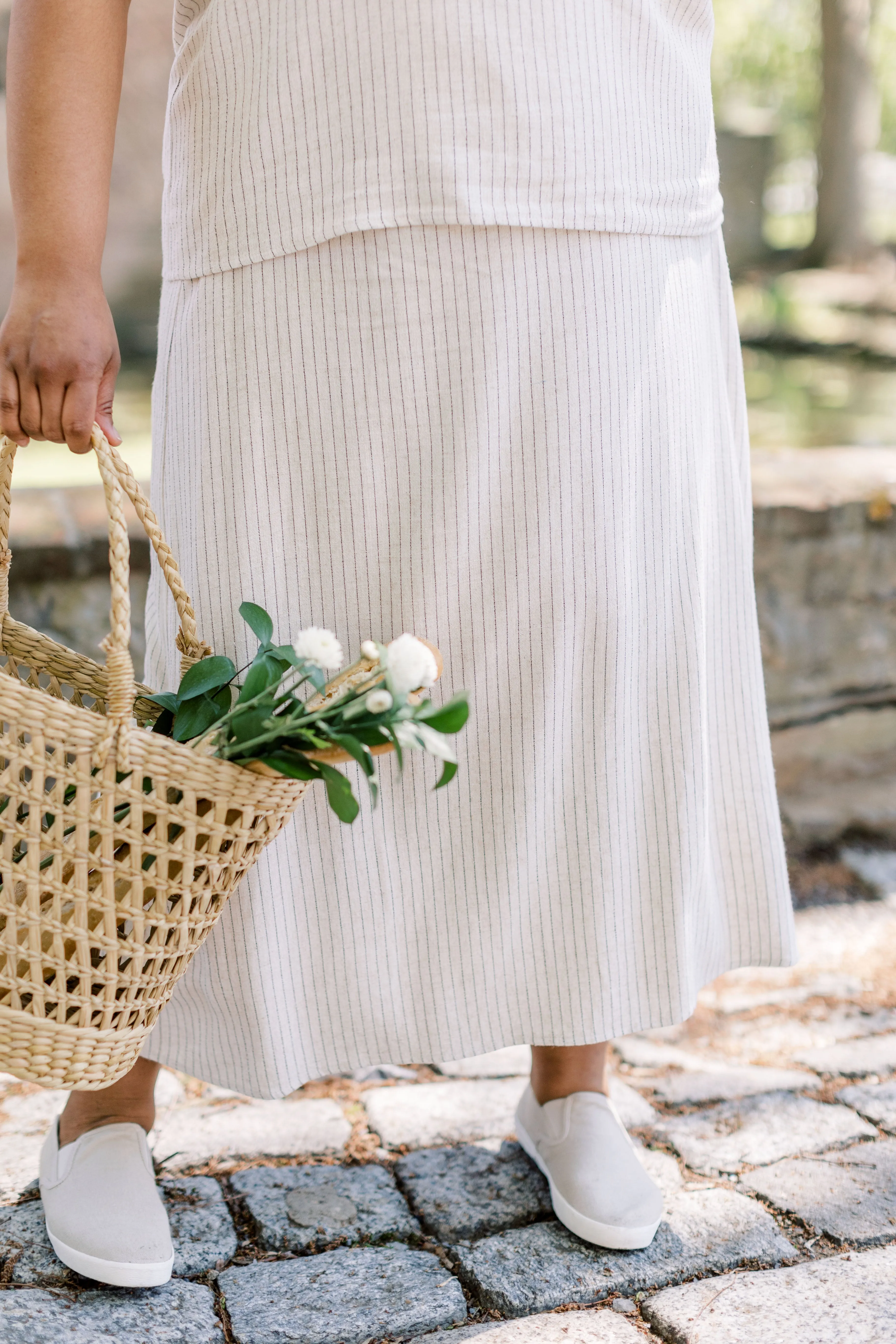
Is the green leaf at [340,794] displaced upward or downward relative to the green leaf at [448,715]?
downward

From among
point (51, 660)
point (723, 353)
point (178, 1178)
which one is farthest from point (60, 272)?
point (178, 1178)

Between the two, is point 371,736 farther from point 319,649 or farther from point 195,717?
point 195,717

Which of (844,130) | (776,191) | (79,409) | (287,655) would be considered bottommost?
(287,655)

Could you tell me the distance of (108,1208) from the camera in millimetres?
1111

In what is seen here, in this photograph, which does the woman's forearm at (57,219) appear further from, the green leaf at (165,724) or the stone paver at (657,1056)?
the stone paver at (657,1056)

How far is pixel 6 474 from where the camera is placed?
39.5 inches

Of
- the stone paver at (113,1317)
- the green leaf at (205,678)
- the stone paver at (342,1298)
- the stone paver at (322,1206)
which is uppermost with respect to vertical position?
the green leaf at (205,678)

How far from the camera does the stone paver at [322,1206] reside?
1.19 meters

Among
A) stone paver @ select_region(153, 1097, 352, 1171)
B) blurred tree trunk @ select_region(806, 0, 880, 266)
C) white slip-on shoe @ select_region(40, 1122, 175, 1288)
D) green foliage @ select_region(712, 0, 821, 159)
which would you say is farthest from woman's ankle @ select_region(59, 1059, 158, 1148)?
green foliage @ select_region(712, 0, 821, 159)

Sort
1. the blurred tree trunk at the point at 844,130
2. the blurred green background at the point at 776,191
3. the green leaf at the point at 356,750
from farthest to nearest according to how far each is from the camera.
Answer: the blurred tree trunk at the point at 844,130, the blurred green background at the point at 776,191, the green leaf at the point at 356,750

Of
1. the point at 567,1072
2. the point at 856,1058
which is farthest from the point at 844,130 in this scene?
the point at 567,1072

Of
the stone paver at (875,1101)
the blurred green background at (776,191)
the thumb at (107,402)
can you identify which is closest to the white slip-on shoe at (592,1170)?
the stone paver at (875,1101)

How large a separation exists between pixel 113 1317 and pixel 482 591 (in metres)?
0.71

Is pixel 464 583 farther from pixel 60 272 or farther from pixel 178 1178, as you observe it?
pixel 178 1178
